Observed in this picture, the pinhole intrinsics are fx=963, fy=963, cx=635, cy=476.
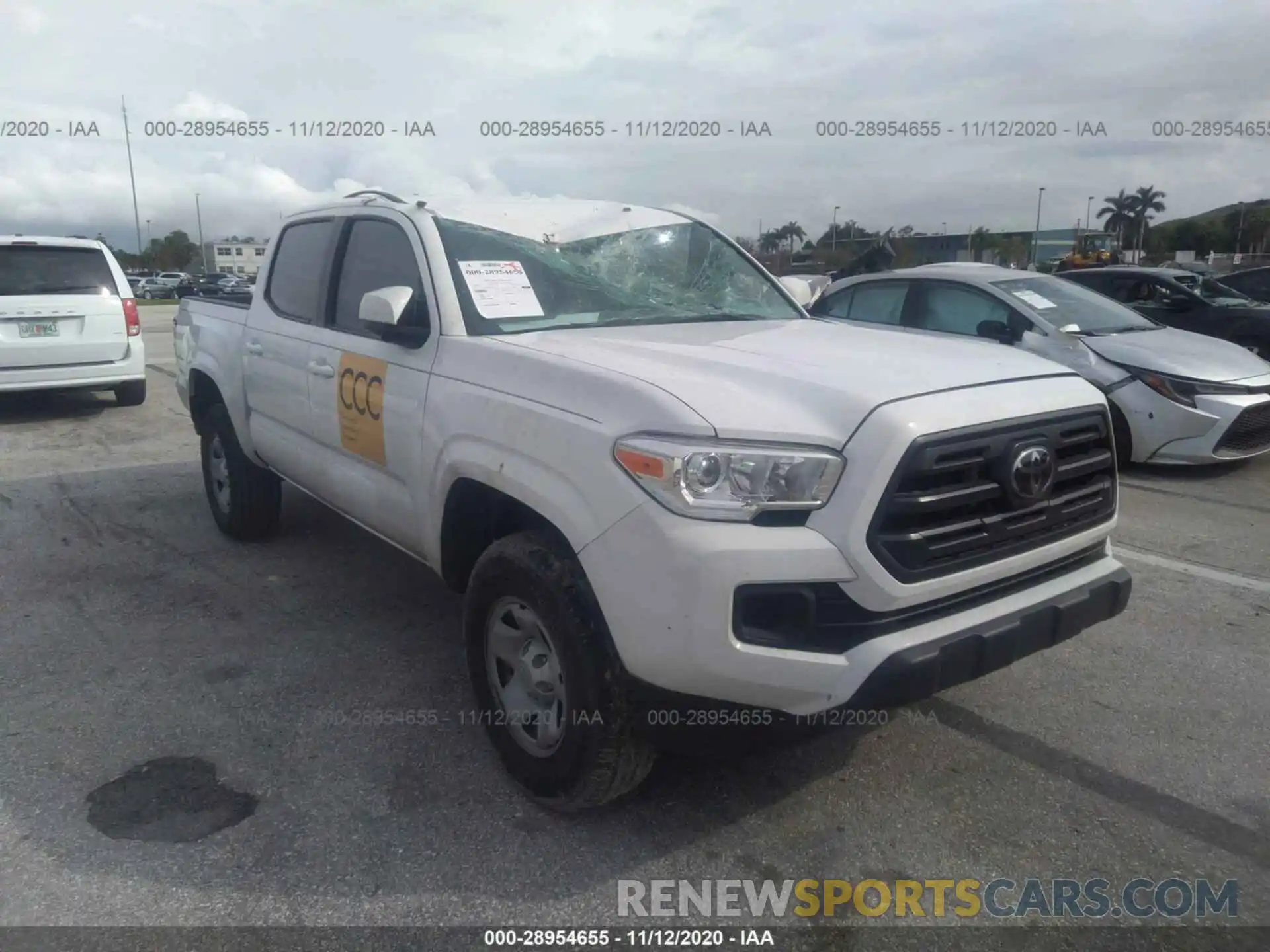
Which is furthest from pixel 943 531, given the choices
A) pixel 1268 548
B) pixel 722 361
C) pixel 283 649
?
pixel 1268 548

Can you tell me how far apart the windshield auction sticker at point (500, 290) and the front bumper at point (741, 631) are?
1.25 meters

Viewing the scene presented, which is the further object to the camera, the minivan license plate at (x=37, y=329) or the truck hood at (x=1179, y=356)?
the minivan license plate at (x=37, y=329)

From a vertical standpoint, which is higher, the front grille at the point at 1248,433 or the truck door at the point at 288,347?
the truck door at the point at 288,347

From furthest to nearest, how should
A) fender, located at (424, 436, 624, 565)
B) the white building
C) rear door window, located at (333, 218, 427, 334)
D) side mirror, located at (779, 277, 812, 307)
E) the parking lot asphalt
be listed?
the white building → side mirror, located at (779, 277, 812, 307) → rear door window, located at (333, 218, 427, 334) → the parking lot asphalt → fender, located at (424, 436, 624, 565)

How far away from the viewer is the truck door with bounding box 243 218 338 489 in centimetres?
437

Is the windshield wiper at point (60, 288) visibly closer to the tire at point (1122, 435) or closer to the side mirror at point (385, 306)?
the side mirror at point (385, 306)

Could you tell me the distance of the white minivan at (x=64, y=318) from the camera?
30.2 ft

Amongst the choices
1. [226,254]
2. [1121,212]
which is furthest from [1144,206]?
[226,254]

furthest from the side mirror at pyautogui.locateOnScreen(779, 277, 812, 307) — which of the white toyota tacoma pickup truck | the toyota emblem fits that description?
the toyota emblem

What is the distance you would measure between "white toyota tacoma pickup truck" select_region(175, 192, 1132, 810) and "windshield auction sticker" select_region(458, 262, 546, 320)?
11 millimetres

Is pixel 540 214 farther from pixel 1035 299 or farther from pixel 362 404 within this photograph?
pixel 1035 299

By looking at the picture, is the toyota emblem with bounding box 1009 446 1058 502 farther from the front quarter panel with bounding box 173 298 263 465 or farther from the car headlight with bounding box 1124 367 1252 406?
the car headlight with bounding box 1124 367 1252 406

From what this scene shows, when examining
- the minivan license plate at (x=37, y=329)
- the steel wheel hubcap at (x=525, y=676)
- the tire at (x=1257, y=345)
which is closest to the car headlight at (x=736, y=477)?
the steel wheel hubcap at (x=525, y=676)

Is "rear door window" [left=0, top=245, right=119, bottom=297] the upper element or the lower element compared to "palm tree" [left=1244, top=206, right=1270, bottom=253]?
lower
